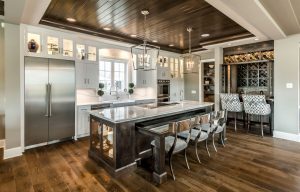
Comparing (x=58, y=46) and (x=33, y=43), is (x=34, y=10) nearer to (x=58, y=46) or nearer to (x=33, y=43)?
(x=33, y=43)

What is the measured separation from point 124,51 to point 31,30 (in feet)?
8.55

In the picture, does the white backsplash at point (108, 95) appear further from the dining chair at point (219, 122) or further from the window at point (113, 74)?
the dining chair at point (219, 122)

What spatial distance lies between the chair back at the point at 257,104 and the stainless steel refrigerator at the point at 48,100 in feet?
15.7

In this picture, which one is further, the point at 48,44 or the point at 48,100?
the point at 48,44

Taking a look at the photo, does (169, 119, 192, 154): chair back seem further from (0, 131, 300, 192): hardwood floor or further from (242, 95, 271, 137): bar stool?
(242, 95, 271, 137): bar stool

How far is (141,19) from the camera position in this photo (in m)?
3.86

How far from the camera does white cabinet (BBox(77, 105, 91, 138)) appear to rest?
456 cm

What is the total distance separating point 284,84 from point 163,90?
12.4 feet

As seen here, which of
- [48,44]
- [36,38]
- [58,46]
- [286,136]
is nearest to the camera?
[36,38]

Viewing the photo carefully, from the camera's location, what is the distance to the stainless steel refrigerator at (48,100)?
3.81 metres

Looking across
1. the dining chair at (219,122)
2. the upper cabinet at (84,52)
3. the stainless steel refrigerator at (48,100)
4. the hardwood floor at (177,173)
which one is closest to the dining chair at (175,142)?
the hardwood floor at (177,173)

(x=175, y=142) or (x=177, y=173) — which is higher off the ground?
(x=175, y=142)

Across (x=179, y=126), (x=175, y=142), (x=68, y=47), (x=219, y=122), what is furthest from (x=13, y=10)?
(x=219, y=122)

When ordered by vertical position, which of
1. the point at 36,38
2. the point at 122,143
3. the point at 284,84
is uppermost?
the point at 36,38
